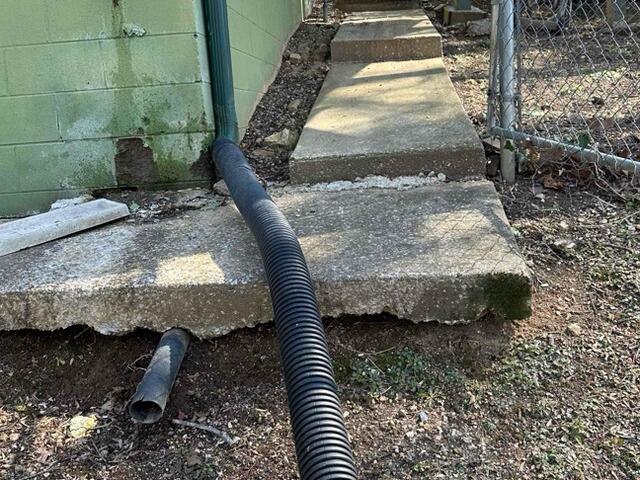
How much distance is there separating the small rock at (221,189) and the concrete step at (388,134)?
1.02 ft

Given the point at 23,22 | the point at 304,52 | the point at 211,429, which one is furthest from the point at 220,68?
the point at 304,52

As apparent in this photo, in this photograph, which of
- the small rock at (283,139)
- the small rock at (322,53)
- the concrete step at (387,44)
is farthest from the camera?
the small rock at (322,53)

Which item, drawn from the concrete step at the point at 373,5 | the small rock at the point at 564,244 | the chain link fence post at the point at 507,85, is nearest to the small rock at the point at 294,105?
the chain link fence post at the point at 507,85

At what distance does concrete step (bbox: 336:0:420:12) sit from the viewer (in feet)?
22.0

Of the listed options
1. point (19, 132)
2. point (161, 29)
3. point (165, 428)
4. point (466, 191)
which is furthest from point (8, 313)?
point (466, 191)

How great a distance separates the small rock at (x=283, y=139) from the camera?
3287 millimetres

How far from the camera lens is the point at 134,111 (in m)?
2.87

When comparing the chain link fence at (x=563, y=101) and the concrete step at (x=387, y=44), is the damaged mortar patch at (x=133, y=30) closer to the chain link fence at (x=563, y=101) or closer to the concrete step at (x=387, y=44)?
the chain link fence at (x=563, y=101)

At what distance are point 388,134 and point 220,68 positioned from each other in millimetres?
850

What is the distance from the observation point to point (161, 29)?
275 centimetres

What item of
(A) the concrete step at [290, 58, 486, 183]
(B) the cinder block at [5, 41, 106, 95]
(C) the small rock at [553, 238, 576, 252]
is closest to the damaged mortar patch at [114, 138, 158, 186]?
(B) the cinder block at [5, 41, 106, 95]

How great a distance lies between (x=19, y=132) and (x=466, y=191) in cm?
208

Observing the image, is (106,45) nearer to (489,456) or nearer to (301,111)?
(301,111)

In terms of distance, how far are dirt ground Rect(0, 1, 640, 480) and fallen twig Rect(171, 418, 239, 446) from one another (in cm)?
2
